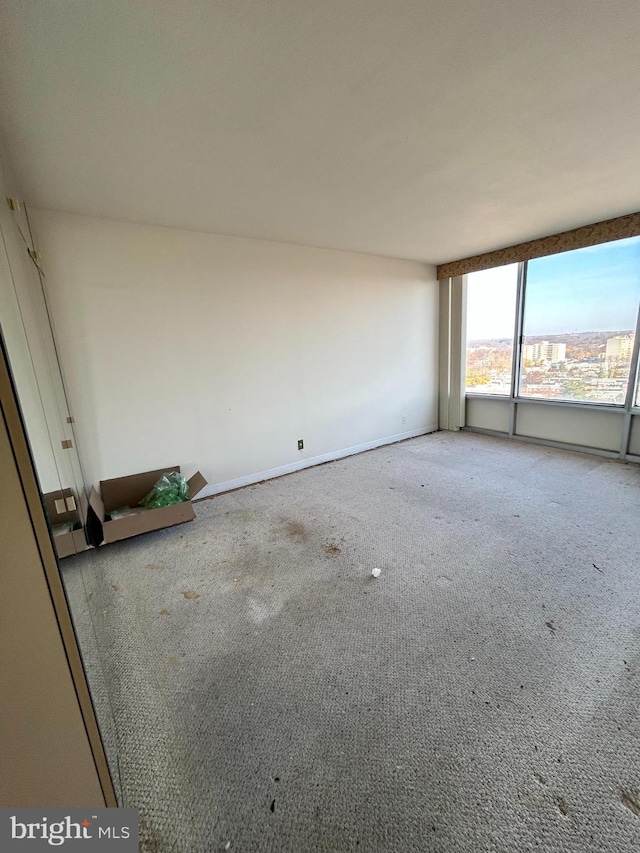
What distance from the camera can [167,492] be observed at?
269 cm

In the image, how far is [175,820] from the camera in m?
0.97

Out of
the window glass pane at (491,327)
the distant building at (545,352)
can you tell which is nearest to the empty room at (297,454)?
the distant building at (545,352)

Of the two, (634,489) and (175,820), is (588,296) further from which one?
(175,820)

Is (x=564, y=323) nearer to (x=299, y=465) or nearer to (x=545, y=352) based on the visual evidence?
(x=545, y=352)

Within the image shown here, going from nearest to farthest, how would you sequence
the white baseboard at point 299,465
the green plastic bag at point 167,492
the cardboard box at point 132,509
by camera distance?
the cardboard box at point 132,509 < the green plastic bag at point 167,492 < the white baseboard at point 299,465

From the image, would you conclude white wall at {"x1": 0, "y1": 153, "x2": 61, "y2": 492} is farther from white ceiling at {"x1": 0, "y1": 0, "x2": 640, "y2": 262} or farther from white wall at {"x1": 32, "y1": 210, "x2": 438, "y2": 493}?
white wall at {"x1": 32, "y1": 210, "x2": 438, "y2": 493}

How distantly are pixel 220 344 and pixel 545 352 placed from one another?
3818mm

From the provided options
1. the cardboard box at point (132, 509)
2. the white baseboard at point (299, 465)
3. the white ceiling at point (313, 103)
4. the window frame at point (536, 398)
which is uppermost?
the white ceiling at point (313, 103)

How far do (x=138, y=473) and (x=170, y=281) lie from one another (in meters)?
1.64

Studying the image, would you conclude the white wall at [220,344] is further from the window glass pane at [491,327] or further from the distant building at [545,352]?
the distant building at [545,352]

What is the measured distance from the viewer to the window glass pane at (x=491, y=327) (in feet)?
14.1

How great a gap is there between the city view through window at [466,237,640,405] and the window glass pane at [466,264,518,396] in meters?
0.01

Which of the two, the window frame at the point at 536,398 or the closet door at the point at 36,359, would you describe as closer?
the closet door at the point at 36,359

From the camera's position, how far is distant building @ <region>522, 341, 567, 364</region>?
3.98 meters
